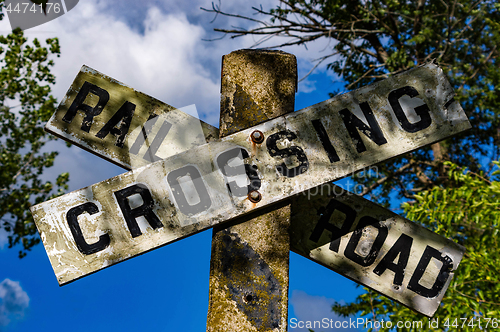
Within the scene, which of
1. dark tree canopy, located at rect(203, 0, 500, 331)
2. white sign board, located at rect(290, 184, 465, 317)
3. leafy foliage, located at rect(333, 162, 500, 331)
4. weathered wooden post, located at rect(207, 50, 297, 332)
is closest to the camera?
weathered wooden post, located at rect(207, 50, 297, 332)

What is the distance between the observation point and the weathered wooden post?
3.13 ft

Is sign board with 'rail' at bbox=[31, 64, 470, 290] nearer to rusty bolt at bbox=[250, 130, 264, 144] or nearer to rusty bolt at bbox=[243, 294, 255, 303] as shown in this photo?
rusty bolt at bbox=[250, 130, 264, 144]

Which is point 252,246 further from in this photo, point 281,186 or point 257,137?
point 257,137

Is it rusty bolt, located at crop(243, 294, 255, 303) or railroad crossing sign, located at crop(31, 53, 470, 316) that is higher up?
railroad crossing sign, located at crop(31, 53, 470, 316)

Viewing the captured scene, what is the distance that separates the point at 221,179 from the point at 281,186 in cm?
18

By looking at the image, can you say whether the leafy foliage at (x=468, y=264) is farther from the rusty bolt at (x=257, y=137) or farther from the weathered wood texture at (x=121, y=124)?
the weathered wood texture at (x=121, y=124)

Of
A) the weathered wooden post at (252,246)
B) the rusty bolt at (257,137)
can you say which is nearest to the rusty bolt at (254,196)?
the weathered wooden post at (252,246)

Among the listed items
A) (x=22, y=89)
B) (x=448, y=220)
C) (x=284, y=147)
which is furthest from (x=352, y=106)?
(x=22, y=89)

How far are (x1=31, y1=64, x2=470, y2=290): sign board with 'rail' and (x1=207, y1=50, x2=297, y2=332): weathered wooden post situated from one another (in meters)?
0.05

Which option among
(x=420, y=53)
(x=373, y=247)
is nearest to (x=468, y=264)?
(x=373, y=247)

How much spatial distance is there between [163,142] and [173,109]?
0.13m

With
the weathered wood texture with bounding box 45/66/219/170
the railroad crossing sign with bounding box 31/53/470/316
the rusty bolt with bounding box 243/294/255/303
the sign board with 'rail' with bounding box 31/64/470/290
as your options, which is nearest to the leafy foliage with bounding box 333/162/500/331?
the railroad crossing sign with bounding box 31/53/470/316

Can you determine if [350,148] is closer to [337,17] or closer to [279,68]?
[279,68]

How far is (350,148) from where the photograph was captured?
1.04 m
